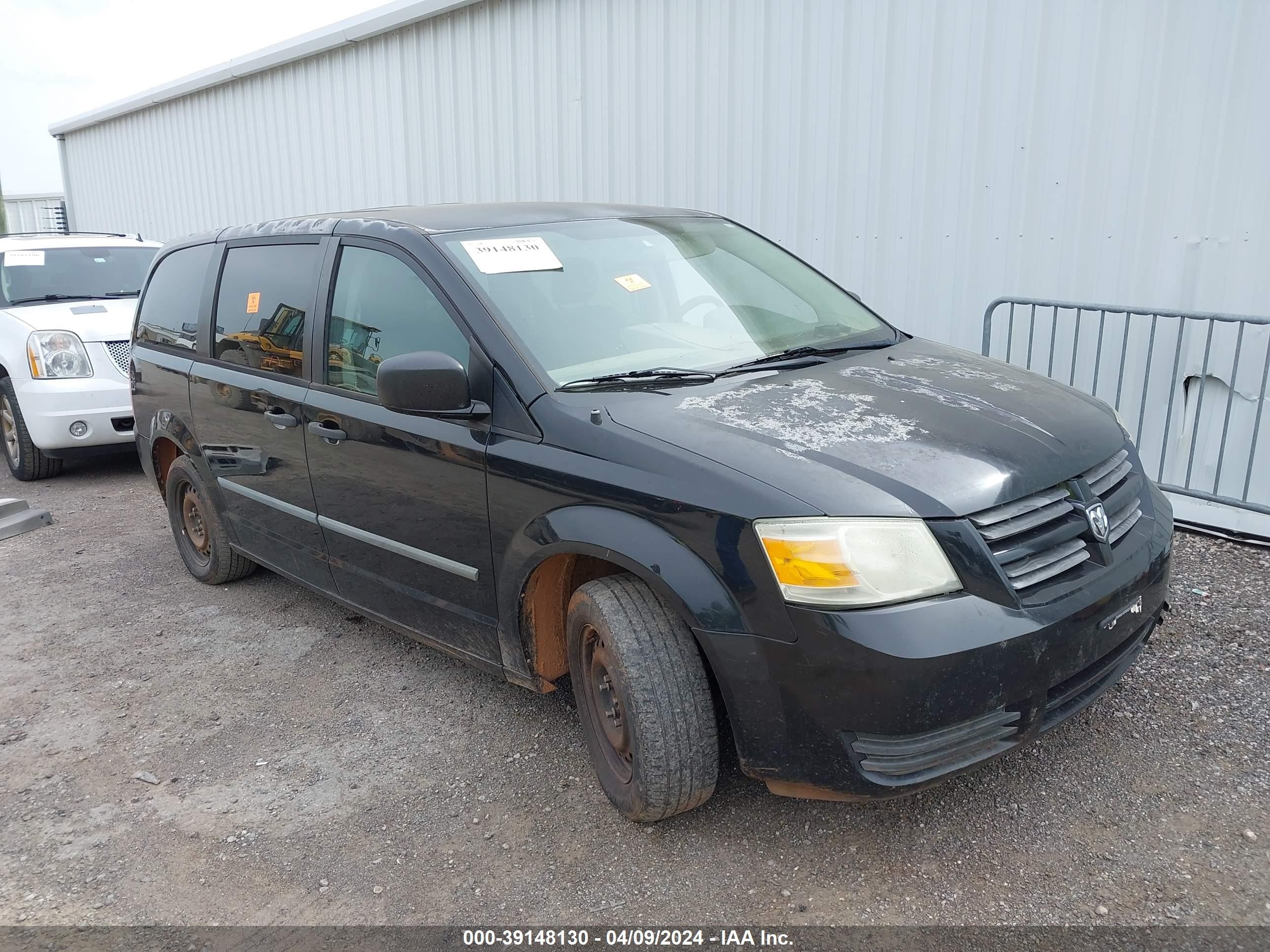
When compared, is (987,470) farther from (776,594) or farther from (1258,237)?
(1258,237)

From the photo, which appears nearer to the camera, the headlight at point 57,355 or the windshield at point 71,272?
the headlight at point 57,355

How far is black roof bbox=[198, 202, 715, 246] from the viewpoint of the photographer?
3.54m

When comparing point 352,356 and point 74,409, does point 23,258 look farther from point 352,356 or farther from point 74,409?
point 352,356

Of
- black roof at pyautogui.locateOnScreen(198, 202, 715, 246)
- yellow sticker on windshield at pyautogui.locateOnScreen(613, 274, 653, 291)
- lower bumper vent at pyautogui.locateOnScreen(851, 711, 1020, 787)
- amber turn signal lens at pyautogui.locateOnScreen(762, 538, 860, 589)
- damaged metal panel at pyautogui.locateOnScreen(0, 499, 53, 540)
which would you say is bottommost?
damaged metal panel at pyautogui.locateOnScreen(0, 499, 53, 540)

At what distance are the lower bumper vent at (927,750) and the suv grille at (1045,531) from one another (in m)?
0.35

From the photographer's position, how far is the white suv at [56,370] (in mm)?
6914

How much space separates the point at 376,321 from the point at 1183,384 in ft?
13.5

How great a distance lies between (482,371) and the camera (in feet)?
9.88

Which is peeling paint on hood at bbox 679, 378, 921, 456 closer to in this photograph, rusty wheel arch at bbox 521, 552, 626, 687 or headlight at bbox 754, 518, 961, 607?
headlight at bbox 754, 518, 961, 607

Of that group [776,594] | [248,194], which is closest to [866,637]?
[776,594]

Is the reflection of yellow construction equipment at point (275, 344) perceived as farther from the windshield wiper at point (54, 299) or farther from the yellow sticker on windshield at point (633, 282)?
the windshield wiper at point (54, 299)

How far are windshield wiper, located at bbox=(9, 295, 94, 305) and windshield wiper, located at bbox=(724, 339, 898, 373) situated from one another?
666 centimetres

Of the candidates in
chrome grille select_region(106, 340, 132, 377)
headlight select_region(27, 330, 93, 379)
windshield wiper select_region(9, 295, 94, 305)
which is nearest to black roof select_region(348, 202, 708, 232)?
chrome grille select_region(106, 340, 132, 377)

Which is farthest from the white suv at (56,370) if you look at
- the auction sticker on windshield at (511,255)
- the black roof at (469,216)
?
the auction sticker on windshield at (511,255)
